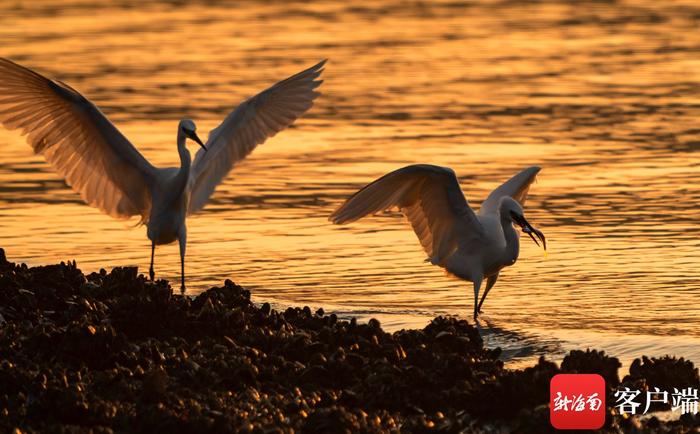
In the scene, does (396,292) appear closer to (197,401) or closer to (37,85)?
(37,85)

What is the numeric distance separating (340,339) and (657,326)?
10.6 feet

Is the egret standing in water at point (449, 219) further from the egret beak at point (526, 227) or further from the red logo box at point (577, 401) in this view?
the red logo box at point (577, 401)

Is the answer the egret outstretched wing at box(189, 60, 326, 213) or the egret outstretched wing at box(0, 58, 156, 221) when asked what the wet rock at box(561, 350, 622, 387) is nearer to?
the egret outstretched wing at box(0, 58, 156, 221)

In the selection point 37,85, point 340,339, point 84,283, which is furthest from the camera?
point 37,85

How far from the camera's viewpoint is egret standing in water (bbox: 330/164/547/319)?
1399 centimetres

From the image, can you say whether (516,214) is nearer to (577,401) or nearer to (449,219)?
(449,219)

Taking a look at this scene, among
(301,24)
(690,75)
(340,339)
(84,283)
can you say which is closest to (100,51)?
(301,24)

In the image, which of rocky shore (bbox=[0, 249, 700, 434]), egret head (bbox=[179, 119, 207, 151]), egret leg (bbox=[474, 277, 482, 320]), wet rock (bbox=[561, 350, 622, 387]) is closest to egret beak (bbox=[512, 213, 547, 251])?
egret leg (bbox=[474, 277, 482, 320])

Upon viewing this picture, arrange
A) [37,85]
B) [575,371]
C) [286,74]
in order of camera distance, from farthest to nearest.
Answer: [286,74] < [37,85] < [575,371]

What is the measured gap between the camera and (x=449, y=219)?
1463 centimetres

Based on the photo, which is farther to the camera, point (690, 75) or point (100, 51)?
point (100, 51)

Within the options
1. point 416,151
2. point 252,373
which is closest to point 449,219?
point 252,373

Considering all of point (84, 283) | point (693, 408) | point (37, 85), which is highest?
point (37, 85)

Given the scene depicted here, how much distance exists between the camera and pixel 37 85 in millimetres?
14828
